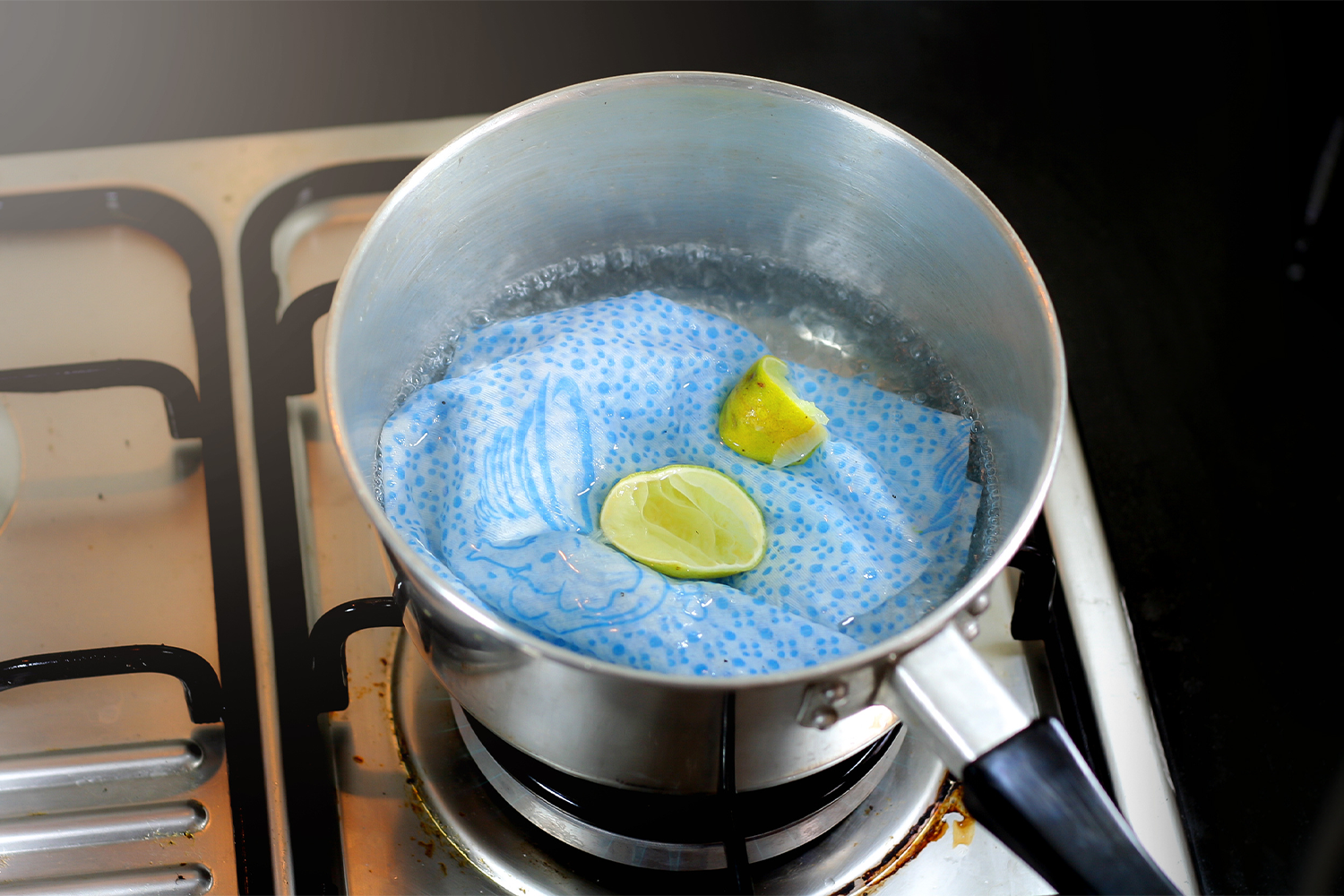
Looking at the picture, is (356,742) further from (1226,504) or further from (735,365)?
(1226,504)

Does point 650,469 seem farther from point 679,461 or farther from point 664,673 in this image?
point 664,673

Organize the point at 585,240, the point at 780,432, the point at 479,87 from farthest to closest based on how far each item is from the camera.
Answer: the point at 479,87, the point at 585,240, the point at 780,432

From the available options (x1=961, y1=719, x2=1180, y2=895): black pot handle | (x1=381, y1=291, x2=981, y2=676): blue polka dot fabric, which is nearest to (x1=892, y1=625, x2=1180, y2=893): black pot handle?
(x1=961, y1=719, x2=1180, y2=895): black pot handle

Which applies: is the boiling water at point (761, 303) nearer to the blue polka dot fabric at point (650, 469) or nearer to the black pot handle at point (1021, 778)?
the blue polka dot fabric at point (650, 469)

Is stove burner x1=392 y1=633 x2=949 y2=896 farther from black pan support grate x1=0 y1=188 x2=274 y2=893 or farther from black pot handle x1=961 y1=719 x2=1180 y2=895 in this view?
black pot handle x1=961 y1=719 x2=1180 y2=895

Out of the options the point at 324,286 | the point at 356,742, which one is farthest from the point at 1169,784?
the point at 324,286

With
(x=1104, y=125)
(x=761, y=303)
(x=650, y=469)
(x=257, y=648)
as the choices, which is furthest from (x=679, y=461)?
(x=1104, y=125)
